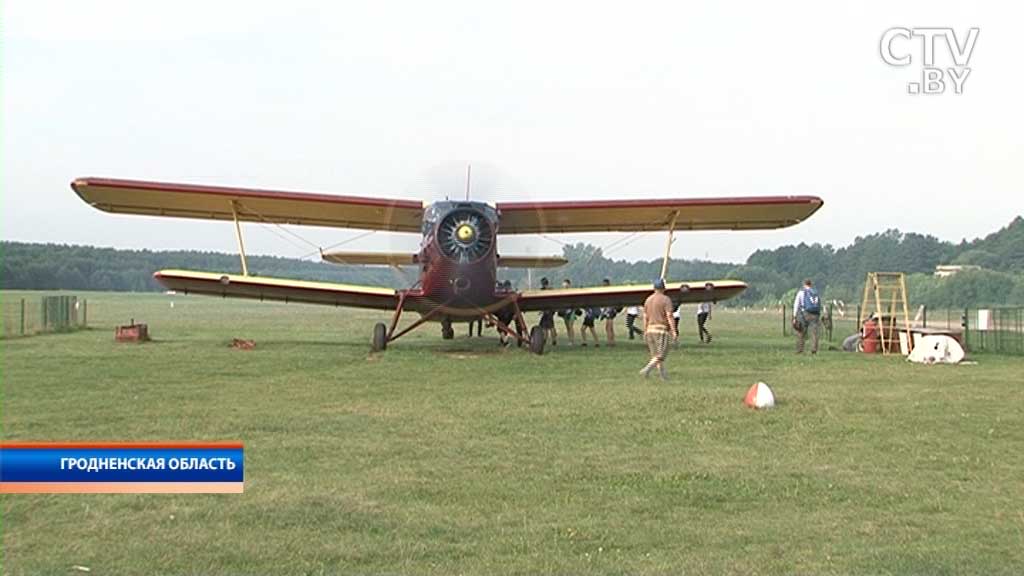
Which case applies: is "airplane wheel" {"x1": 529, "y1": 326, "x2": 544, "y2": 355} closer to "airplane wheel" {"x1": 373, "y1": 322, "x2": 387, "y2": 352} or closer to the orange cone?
"airplane wheel" {"x1": 373, "y1": 322, "x2": 387, "y2": 352}

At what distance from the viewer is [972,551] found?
4746mm

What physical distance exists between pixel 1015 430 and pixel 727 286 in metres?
10.9

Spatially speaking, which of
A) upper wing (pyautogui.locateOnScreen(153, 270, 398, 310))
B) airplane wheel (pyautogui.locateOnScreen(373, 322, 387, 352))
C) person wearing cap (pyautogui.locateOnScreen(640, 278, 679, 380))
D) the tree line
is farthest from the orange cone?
the tree line

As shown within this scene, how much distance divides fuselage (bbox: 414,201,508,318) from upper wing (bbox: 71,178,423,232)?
5.91 ft

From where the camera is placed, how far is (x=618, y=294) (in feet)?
62.5

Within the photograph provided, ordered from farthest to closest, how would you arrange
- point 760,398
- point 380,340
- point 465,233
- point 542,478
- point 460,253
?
point 380,340 < point 460,253 < point 465,233 < point 760,398 < point 542,478

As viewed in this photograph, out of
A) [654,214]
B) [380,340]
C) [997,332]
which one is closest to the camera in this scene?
[380,340]

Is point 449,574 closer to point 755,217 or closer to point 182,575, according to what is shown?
point 182,575

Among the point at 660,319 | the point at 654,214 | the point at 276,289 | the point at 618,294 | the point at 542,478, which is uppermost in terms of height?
the point at 654,214

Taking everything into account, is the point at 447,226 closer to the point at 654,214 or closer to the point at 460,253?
the point at 460,253

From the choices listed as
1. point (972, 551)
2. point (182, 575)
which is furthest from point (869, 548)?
point (182, 575)

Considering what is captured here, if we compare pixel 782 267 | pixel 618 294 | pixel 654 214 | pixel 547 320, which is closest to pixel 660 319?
pixel 618 294

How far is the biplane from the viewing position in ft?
57.4

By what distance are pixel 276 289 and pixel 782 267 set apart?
374 feet
